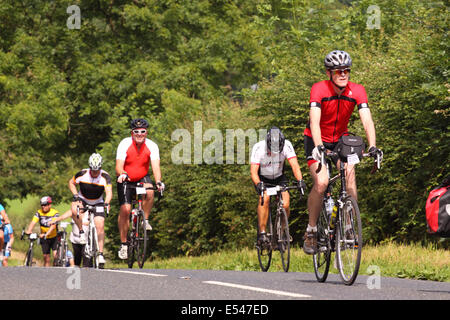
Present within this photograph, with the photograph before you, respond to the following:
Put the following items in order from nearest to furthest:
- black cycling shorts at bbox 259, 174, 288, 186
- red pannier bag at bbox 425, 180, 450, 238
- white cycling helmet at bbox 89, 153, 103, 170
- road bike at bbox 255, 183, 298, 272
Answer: red pannier bag at bbox 425, 180, 450, 238
road bike at bbox 255, 183, 298, 272
black cycling shorts at bbox 259, 174, 288, 186
white cycling helmet at bbox 89, 153, 103, 170

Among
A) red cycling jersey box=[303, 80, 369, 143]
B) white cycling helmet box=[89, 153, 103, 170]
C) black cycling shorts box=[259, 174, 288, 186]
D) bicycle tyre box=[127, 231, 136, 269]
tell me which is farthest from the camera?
white cycling helmet box=[89, 153, 103, 170]

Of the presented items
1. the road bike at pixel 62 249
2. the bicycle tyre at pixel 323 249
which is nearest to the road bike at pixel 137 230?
the bicycle tyre at pixel 323 249

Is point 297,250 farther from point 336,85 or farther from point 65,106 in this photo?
point 65,106

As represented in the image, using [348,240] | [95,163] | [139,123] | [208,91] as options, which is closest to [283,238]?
[139,123]

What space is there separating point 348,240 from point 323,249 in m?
0.72

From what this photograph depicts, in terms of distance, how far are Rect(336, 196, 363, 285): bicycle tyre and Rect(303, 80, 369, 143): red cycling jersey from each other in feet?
3.14

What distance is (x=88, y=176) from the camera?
→ 1517cm

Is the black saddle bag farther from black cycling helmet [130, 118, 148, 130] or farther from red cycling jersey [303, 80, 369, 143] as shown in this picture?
black cycling helmet [130, 118, 148, 130]

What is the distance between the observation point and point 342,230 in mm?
8570

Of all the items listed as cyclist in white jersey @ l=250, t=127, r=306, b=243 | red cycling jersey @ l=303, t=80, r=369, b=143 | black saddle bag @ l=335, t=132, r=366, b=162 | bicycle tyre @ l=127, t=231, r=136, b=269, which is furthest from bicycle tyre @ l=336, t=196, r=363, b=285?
bicycle tyre @ l=127, t=231, r=136, b=269

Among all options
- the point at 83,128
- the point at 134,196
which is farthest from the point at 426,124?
the point at 83,128

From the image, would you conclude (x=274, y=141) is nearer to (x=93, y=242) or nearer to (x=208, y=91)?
(x=93, y=242)

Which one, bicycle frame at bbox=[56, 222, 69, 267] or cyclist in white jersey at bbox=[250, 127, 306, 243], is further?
bicycle frame at bbox=[56, 222, 69, 267]

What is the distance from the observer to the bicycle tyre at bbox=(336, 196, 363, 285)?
8.21 meters
